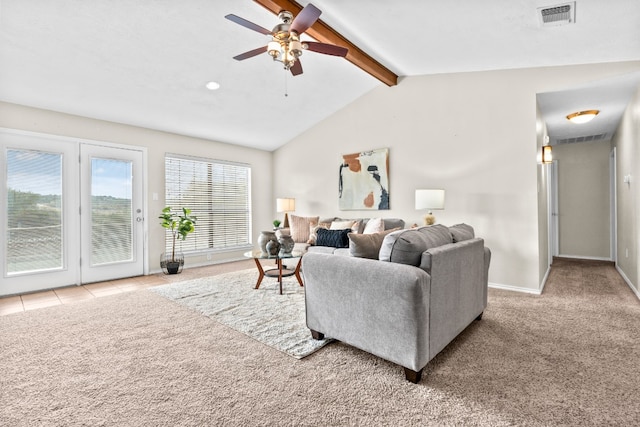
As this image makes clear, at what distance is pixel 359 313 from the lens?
79.5 inches

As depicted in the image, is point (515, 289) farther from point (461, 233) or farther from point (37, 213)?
point (37, 213)

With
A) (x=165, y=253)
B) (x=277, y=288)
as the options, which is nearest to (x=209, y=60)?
(x=277, y=288)

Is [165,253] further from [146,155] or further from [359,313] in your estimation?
[359,313]

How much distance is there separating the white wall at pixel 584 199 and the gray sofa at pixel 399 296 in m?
5.26

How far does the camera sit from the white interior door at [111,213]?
4.39 metres

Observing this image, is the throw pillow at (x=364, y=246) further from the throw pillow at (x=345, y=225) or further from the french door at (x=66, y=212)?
the french door at (x=66, y=212)

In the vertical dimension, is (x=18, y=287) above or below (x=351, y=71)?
below

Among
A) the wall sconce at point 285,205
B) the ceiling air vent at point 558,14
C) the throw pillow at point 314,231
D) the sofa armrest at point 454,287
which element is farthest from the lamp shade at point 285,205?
the ceiling air vent at point 558,14

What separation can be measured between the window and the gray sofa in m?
3.96

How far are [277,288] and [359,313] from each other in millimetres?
2080

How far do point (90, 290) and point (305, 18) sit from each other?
4.17 metres

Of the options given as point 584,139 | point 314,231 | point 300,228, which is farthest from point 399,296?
point 584,139

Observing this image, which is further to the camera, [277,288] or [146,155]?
[146,155]

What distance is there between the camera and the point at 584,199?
235 inches
